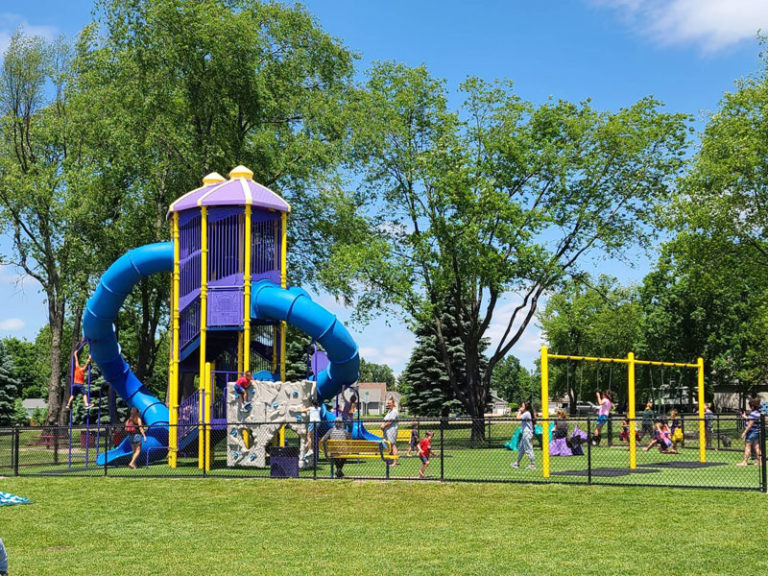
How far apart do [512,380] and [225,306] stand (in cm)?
15254

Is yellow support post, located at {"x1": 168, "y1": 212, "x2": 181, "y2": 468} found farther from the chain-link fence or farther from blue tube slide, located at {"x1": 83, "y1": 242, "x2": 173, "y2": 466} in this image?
blue tube slide, located at {"x1": 83, "y1": 242, "x2": 173, "y2": 466}

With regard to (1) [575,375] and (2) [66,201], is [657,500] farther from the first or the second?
(1) [575,375]

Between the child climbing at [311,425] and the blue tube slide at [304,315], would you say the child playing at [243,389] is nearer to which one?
the child climbing at [311,425]

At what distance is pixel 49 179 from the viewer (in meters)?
39.9

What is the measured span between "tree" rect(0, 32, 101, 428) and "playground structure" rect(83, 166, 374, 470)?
1156 cm

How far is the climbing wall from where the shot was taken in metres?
22.2

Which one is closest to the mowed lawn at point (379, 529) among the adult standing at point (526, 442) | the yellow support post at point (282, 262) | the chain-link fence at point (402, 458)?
the chain-link fence at point (402, 458)

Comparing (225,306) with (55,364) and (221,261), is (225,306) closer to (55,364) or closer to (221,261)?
(221,261)

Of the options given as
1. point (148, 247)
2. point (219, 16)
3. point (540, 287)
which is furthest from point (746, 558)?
point (219, 16)

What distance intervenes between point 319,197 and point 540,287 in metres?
10.2

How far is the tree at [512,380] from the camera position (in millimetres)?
156000

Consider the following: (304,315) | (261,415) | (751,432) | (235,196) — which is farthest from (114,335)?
(751,432)

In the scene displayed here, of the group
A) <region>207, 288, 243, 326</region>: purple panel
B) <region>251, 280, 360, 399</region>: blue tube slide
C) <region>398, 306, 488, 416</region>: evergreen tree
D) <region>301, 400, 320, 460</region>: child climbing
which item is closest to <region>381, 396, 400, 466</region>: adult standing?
<region>301, 400, 320, 460</region>: child climbing

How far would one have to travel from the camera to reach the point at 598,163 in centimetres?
3744
